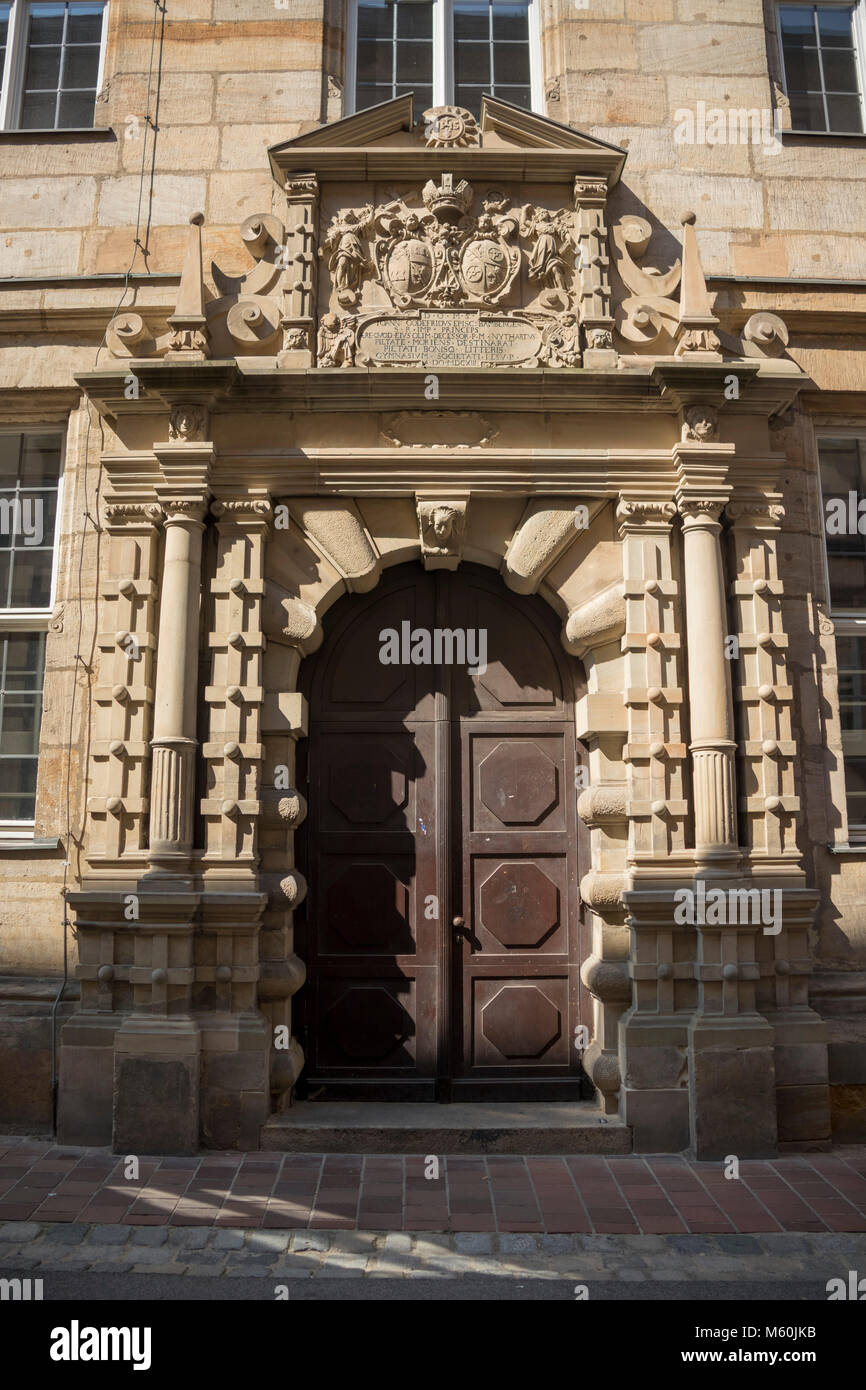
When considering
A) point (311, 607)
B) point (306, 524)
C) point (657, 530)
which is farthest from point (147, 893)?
point (657, 530)

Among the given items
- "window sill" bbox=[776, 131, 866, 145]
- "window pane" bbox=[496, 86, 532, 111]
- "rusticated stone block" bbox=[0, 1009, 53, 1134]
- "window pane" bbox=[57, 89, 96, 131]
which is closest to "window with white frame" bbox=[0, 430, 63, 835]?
"rusticated stone block" bbox=[0, 1009, 53, 1134]

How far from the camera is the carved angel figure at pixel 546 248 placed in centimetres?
678

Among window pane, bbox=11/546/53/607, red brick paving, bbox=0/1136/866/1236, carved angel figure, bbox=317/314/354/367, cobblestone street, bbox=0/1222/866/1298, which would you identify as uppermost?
carved angel figure, bbox=317/314/354/367

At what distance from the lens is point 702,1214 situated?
493 cm

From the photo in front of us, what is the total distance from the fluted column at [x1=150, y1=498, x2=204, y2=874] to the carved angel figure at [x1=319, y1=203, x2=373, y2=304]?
70.5 inches

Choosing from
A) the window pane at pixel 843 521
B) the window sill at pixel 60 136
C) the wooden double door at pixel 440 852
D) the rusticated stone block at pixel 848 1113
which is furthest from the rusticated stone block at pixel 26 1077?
the window sill at pixel 60 136

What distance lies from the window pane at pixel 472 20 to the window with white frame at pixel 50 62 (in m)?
2.66

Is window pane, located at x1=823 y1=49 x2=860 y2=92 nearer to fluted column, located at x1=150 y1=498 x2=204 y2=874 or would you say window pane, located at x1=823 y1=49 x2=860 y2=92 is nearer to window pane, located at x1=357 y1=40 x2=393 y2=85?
window pane, located at x1=357 y1=40 x2=393 y2=85

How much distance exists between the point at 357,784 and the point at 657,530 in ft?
8.21

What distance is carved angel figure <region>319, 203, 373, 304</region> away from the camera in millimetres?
6738

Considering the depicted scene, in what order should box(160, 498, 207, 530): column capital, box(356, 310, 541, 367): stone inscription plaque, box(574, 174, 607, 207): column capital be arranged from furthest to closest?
box(574, 174, 607, 207): column capital, box(356, 310, 541, 367): stone inscription plaque, box(160, 498, 207, 530): column capital

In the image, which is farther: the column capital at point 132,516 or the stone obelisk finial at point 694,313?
the stone obelisk finial at point 694,313

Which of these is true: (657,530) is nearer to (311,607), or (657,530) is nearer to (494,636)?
(494,636)

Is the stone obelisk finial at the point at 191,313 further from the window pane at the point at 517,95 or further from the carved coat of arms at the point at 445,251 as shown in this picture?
the window pane at the point at 517,95
